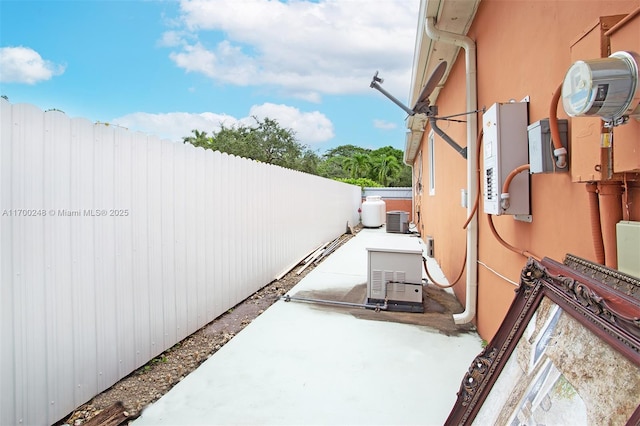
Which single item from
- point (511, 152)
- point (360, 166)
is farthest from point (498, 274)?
point (360, 166)

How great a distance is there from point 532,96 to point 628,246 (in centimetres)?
129

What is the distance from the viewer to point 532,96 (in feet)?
6.86

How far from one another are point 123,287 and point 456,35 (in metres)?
3.80

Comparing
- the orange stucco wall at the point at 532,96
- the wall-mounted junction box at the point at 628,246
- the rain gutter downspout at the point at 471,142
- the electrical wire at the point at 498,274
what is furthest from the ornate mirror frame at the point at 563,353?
the rain gutter downspout at the point at 471,142

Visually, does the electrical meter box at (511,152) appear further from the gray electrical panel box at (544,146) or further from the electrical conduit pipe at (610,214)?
the electrical conduit pipe at (610,214)

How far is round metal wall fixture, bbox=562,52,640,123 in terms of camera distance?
0.98m

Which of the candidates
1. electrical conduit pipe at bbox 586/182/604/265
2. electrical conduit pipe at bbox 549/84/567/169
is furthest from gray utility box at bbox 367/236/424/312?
electrical conduit pipe at bbox 586/182/604/265

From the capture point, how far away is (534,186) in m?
2.13

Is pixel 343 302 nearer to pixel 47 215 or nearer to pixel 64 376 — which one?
pixel 64 376

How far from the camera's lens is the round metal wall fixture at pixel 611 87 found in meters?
0.98

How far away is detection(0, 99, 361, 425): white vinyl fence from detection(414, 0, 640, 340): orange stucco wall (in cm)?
288

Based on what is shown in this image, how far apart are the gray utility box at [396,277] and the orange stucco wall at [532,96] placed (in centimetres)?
73

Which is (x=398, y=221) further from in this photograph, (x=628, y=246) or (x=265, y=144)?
(x=265, y=144)

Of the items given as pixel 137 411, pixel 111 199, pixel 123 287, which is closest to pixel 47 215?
pixel 111 199
